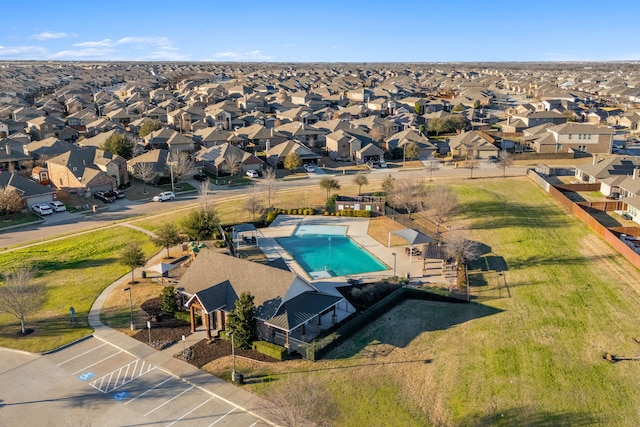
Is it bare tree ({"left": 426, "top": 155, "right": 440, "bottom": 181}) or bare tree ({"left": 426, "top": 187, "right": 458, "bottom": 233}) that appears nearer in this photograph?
bare tree ({"left": 426, "top": 187, "right": 458, "bottom": 233})

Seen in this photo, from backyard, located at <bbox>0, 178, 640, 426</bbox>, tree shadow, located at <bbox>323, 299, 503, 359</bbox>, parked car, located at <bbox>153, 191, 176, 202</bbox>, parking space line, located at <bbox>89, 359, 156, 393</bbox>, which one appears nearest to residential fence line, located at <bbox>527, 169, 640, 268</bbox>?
backyard, located at <bbox>0, 178, 640, 426</bbox>

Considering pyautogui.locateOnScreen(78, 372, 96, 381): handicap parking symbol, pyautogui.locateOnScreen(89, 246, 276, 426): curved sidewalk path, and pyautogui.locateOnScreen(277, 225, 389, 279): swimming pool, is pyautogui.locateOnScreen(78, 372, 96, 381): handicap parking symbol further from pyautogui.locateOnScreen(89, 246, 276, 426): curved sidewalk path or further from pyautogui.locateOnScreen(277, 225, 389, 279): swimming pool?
pyautogui.locateOnScreen(277, 225, 389, 279): swimming pool

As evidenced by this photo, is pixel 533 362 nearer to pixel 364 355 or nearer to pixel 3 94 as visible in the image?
pixel 364 355

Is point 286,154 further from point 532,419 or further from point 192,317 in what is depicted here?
point 532,419


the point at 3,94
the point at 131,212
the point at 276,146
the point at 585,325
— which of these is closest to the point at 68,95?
the point at 3,94

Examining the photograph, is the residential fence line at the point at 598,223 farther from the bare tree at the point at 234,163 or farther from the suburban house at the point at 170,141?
the suburban house at the point at 170,141

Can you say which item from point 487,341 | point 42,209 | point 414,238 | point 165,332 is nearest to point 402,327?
point 487,341

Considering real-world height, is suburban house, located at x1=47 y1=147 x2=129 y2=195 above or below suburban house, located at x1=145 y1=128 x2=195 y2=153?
below
